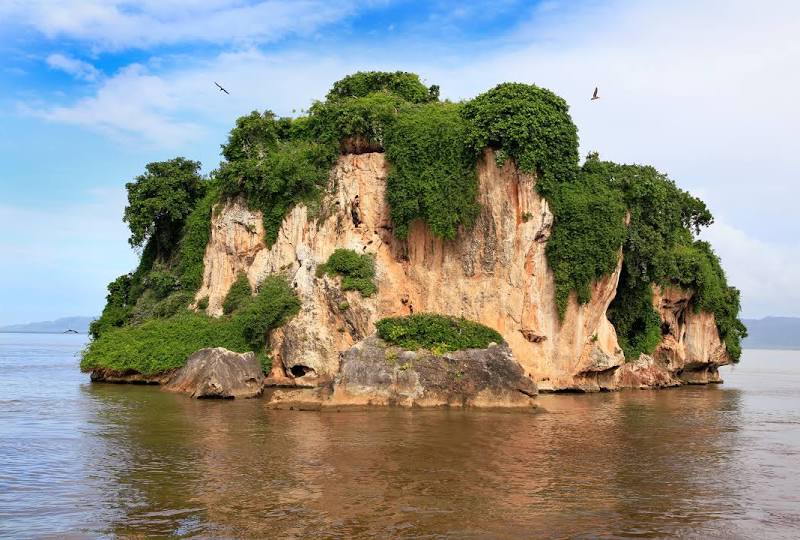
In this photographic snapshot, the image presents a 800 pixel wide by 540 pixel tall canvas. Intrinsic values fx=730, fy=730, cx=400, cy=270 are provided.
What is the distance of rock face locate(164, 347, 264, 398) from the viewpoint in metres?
27.3

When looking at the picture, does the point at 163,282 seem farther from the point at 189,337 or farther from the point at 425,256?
the point at 425,256

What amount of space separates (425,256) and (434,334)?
9.19 meters

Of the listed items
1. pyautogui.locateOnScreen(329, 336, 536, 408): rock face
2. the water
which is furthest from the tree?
pyautogui.locateOnScreen(329, 336, 536, 408): rock face

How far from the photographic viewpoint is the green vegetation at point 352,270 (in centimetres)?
3291

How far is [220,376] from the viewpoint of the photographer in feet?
90.0

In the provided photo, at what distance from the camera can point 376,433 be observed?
1880cm

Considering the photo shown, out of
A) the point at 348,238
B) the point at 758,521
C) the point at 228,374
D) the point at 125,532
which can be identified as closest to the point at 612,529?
the point at 758,521

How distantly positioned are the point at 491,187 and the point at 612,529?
23130 mm

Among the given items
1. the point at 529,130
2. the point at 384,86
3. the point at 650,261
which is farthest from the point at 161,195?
the point at 650,261

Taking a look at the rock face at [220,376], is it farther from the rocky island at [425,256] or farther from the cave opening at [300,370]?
the cave opening at [300,370]

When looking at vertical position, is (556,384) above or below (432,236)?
below

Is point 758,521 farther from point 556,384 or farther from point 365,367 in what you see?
point 556,384

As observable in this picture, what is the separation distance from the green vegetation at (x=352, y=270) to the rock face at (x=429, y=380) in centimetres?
798

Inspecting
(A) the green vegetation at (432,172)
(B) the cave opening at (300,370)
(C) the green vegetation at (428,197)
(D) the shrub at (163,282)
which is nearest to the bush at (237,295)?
(C) the green vegetation at (428,197)
